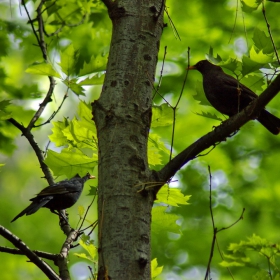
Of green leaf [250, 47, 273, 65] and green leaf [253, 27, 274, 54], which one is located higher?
green leaf [253, 27, 274, 54]

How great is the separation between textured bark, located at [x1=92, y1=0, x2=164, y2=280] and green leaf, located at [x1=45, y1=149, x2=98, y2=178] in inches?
17.2

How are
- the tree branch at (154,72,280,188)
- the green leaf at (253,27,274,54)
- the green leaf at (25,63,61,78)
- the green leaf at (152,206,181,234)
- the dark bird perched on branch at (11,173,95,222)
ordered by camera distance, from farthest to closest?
the dark bird perched on branch at (11,173,95,222)
the green leaf at (25,63,61,78)
the green leaf at (152,206,181,234)
the green leaf at (253,27,274,54)
the tree branch at (154,72,280,188)

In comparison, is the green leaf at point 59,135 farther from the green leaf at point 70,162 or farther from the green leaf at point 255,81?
the green leaf at point 255,81

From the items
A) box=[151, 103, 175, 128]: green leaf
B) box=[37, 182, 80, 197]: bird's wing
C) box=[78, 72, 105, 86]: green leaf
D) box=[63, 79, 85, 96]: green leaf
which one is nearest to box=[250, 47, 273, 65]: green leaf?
box=[151, 103, 175, 128]: green leaf

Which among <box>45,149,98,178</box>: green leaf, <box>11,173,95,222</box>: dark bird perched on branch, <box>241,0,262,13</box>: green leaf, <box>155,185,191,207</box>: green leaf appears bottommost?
<box>155,185,191,207</box>: green leaf

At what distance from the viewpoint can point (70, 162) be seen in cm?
262

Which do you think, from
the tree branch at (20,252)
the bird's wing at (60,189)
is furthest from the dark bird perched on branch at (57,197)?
the tree branch at (20,252)

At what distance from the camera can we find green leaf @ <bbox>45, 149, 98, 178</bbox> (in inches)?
103

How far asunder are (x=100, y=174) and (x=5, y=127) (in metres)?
2.40

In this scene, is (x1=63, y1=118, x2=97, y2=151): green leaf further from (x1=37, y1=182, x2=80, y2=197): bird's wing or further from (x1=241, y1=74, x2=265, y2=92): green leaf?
(x1=37, y1=182, x2=80, y2=197): bird's wing

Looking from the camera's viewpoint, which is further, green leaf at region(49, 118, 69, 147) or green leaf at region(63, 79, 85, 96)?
green leaf at region(63, 79, 85, 96)

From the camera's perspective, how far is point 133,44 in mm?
2365

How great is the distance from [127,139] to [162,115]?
536 mm

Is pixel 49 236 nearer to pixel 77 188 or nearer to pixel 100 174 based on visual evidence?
pixel 77 188
